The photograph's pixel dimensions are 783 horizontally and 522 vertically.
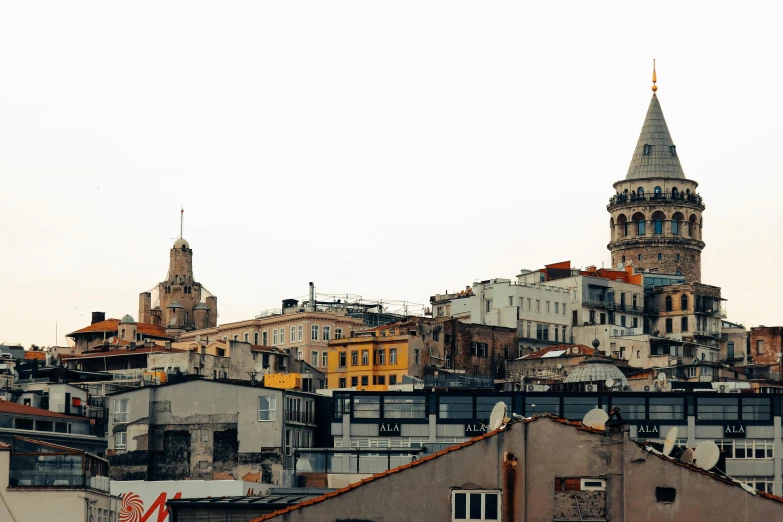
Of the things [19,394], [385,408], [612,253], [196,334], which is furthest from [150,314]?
[385,408]

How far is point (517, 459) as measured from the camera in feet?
132

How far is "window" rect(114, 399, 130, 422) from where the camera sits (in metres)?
107

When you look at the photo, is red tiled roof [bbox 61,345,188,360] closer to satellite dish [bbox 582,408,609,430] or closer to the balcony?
the balcony

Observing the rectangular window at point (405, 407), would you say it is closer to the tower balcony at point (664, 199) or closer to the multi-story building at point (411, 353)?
the multi-story building at point (411, 353)

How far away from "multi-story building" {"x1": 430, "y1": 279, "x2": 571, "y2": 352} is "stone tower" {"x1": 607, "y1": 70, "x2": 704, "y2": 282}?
26686mm

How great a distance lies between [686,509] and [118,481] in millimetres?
65497

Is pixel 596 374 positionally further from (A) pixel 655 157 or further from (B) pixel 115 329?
(A) pixel 655 157

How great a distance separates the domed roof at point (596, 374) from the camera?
12838 cm

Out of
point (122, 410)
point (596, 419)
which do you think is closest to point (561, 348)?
point (122, 410)

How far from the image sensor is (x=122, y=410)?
107250 millimetres

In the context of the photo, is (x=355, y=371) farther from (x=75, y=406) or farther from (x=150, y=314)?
(x=150, y=314)

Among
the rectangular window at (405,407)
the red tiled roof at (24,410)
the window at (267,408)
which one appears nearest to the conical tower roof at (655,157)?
the rectangular window at (405,407)

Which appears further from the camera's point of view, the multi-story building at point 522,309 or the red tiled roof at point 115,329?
the red tiled roof at point 115,329

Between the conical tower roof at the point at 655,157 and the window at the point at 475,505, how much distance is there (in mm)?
157886
